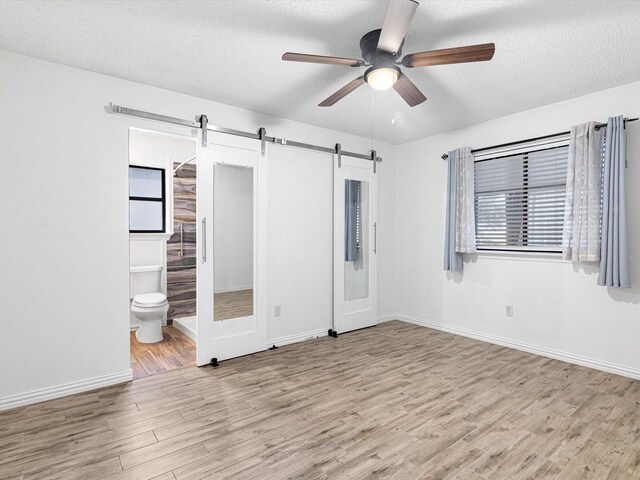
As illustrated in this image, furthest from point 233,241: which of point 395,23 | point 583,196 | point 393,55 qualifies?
point 583,196

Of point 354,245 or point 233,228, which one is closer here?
point 233,228

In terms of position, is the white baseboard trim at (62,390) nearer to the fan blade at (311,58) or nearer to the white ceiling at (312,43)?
the white ceiling at (312,43)

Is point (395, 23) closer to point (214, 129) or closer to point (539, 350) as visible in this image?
point (214, 129)

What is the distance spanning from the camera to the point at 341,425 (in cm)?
233

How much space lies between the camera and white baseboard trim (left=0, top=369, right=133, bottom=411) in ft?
8.39

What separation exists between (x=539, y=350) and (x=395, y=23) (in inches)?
137

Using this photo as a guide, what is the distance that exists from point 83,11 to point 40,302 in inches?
80.3

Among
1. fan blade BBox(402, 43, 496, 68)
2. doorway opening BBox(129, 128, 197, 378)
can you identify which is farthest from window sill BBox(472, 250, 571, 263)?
doorway opening BBox(129, 128, 197, 378)

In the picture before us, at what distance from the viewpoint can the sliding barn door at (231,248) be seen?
134 inches

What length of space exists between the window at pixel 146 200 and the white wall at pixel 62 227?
1.90 meters

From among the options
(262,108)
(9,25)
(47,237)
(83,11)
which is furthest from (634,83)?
(47,237)

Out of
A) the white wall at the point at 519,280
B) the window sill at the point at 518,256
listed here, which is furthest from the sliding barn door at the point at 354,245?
the window sill at the point at 518,256

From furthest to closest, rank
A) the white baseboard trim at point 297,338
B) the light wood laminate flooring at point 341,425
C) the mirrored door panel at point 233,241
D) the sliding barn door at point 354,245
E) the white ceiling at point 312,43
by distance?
the sliding barn door at point 354,245 → the white baseboard trim at point 297,338 → the mirrored door panel at point 233,241 → the white ceiling at point 312,43 → the light wood laminate flooring at point 341,425

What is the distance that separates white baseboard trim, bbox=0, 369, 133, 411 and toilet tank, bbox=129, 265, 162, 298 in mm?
1787
